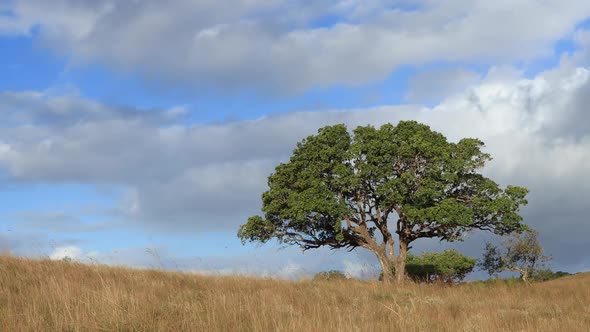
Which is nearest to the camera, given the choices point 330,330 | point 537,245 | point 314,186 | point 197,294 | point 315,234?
point 330,330

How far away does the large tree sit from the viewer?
32.3 m

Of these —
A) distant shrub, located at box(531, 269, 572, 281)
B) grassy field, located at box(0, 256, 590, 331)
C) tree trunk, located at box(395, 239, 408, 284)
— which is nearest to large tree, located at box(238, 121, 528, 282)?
tree trunk, located at box(395, 239, 408, 284)

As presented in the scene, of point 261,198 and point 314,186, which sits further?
point 261,198

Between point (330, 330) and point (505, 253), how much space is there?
58.4m

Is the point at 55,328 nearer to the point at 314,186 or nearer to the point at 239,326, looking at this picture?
the point at 239,326

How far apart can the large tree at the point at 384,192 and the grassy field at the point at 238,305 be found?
1646 centimetres

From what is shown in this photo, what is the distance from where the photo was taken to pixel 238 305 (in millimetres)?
9414

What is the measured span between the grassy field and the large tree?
16.5 metres

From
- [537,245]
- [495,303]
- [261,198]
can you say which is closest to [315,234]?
[261,198]

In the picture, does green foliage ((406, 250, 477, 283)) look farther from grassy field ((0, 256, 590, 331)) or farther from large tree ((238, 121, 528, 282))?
grassy field ((0, 256, 590, 331))

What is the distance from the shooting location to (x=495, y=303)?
40.5ft

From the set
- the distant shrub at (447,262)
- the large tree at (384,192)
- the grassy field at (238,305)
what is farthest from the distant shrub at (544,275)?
the grassy field at (238,305)

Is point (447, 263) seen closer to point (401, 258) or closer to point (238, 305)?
point (401, 258)

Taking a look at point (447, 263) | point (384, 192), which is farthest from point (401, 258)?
point (447, 263)
